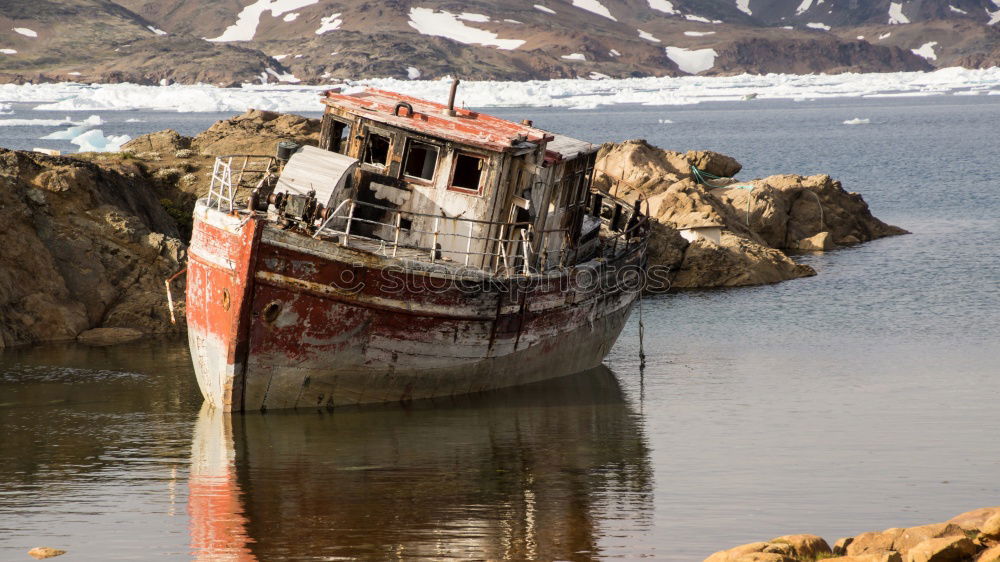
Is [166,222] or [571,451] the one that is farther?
[166,222]

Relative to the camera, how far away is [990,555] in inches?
375

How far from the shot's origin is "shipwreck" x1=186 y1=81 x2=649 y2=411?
1653 cm

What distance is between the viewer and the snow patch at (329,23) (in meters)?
191

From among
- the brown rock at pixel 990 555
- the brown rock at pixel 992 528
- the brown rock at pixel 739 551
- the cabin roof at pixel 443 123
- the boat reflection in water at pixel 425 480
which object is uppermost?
the cabin roof at pixel 443 123

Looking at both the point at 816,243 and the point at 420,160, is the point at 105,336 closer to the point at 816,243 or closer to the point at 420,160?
the point at 420,160

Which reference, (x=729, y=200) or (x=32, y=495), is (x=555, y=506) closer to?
(x=32, y=495)

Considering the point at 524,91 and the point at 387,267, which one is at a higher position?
the point at 524,91

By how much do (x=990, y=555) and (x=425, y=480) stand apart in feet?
23.2

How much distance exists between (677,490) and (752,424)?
358 cm

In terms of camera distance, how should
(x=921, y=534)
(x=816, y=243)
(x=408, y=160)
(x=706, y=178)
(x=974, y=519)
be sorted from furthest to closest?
(x=706, y=178) < (x=816, y=243) < (x=408, y=160) < (x=974, y=519) < (x=921, y=534)

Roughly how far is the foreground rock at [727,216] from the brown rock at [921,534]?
61.4 ft

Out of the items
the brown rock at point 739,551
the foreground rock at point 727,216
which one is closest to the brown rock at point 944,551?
the brown rock at point 739,551

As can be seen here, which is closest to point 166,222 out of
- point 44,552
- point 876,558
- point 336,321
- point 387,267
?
point 336,321

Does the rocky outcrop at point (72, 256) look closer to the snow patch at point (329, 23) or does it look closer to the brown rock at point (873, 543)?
the brown rock at point (873, 543)
